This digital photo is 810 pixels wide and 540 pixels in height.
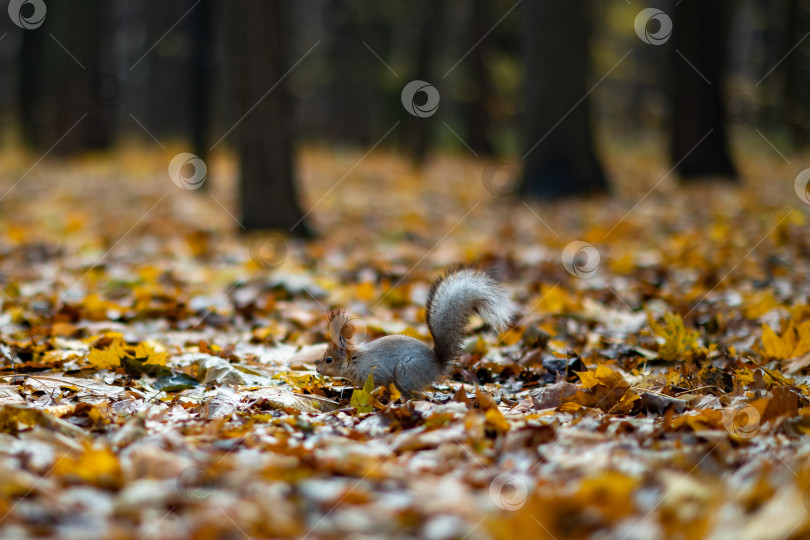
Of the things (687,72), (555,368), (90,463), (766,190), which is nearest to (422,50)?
(687,72)

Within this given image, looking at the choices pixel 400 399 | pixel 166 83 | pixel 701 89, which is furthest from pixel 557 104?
pixel 166 83

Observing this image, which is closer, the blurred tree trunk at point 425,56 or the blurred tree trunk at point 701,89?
the blurred tree trunk at point 701,89

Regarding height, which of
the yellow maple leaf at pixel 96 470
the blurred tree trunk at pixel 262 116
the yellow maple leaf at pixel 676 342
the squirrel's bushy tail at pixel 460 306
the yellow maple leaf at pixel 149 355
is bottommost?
the yellow maple leaf at pixel 676 342

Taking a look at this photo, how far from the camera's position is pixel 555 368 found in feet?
13.2

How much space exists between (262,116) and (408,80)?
981 cm

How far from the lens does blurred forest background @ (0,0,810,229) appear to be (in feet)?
27.5

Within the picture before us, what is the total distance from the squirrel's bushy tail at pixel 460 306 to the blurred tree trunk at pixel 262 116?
15.9 feet

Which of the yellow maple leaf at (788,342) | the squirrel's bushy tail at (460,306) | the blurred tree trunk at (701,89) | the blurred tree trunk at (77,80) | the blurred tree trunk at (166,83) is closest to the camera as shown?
the squirrel's bushy tail at (460,306)

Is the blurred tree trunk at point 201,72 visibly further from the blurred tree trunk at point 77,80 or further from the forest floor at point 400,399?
the blurred tree trunk at point 77,80

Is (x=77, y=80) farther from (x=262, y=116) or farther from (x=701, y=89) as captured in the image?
(x=701, y=89)

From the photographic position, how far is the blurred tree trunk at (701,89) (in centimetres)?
1205

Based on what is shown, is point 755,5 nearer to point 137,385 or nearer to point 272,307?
point 272,307

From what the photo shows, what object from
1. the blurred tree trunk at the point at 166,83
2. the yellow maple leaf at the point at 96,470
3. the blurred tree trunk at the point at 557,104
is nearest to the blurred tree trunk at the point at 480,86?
the blurred tree trunk at the point at 166,83

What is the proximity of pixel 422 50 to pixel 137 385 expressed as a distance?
46.0 feet
